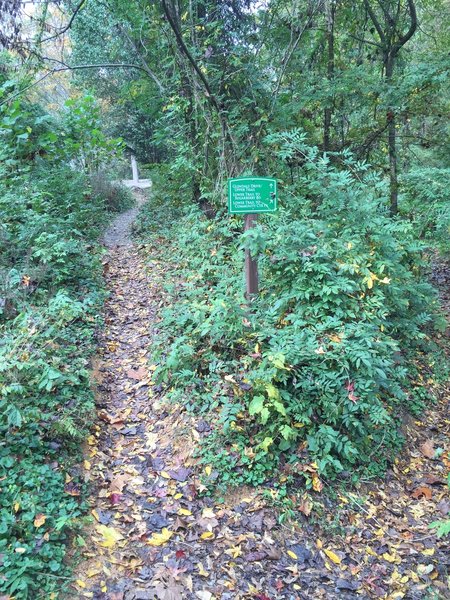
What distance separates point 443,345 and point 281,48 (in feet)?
20.5

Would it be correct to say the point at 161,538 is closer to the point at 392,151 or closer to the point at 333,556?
the point at 333,556

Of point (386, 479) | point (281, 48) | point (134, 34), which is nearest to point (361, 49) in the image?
point (281, 48)

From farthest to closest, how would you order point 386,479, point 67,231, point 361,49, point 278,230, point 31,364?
point 361,49
point 67,231
point 278,230
point 386,479
point 31,364

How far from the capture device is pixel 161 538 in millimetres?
3293

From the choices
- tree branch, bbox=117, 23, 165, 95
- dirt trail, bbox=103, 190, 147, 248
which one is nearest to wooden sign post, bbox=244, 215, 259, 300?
dirt trail, bbox=103, 190, 147, 248

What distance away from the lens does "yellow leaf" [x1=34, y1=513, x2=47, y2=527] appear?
2927mm

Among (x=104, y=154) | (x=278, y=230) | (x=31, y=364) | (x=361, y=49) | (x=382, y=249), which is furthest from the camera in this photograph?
(x=104, y=154)

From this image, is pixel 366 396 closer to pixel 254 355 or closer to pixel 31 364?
pixel 254 355

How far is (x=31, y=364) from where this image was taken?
12.7ft

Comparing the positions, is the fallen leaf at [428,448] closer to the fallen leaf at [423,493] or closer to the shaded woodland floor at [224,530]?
the shaded woodland floor at [224,530]

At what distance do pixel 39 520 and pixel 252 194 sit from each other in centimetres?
353

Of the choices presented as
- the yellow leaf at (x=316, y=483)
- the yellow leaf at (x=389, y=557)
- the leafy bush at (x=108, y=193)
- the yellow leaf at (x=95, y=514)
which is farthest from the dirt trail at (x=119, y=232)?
the yellow leaf at (x=389, y=557)

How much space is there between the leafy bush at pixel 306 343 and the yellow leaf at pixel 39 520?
1.48 metres

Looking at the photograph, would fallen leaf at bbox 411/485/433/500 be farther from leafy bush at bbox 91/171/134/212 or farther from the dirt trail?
leafy bush at bbox 91/171/134/212
